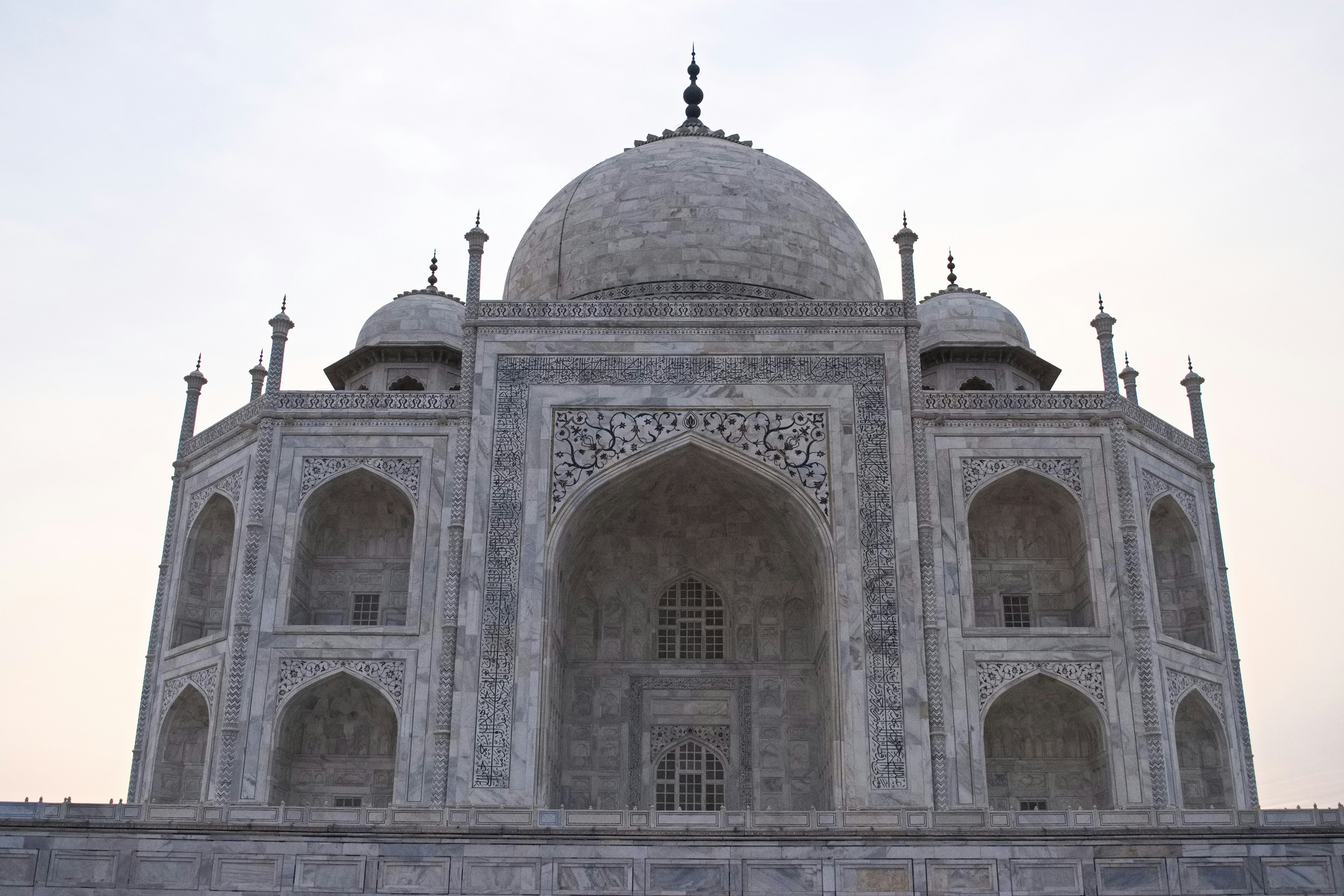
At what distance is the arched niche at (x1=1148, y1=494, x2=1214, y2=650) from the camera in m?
19.1

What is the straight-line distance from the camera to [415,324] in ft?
76.1

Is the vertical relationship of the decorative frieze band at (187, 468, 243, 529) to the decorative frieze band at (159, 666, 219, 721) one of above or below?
above

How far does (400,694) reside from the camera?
1728 cm

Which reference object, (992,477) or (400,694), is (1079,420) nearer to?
(992,477)

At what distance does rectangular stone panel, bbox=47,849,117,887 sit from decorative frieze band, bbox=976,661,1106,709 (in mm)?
10121

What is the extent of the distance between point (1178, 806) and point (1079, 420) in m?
5.14

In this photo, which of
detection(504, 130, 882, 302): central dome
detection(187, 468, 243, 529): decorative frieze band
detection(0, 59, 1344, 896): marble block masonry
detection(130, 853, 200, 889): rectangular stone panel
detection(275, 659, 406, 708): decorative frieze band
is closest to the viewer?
detection(130, 853, 200, 889): rectangular stone panel

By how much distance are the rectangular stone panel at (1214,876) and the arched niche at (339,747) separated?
9605mm

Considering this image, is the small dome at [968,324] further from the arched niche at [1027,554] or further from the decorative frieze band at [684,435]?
the decorative frieze band at [684,435]

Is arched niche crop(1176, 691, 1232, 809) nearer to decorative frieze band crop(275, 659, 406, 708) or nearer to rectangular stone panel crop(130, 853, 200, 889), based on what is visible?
decorative frieze band crop(275, 659, 406, 708)

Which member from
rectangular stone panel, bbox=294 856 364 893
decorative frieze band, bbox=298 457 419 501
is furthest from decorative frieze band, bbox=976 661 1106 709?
rectangular stone panel, bbox=294 856 364 893

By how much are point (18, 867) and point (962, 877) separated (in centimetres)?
884

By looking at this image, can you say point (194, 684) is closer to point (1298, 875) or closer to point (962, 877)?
point (962, 877)

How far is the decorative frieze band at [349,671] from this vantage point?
17.3m
